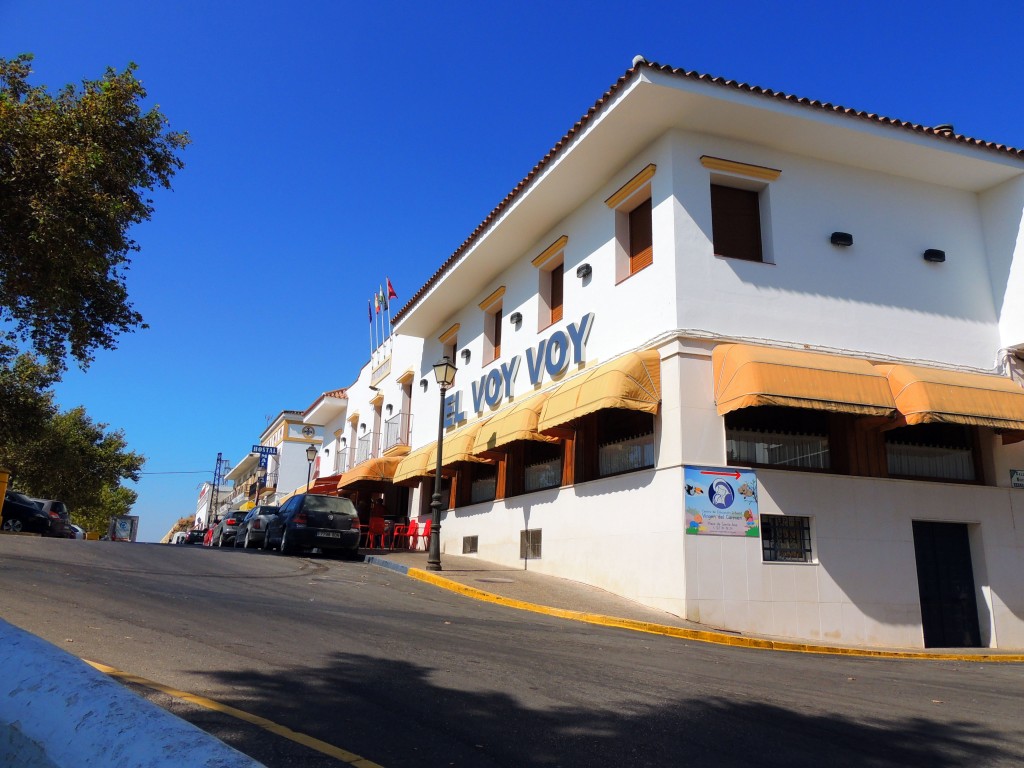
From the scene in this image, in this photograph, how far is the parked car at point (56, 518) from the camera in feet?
81.0

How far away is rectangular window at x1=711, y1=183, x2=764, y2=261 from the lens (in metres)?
13.8

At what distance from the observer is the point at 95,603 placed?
872 cm

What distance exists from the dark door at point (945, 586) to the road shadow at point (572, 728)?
7557mm

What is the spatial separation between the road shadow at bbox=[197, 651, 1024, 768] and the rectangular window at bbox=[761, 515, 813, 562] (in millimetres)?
5950

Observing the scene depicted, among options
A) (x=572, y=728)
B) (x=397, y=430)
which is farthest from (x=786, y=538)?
(x=397, y=430)

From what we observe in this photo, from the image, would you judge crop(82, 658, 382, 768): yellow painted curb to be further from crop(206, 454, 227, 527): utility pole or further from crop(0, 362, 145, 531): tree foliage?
crop(206, 454, 227, 527): utility pole

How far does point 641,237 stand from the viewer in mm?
14820

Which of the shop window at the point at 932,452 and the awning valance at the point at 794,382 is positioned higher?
the awning valance at the point at 794,382

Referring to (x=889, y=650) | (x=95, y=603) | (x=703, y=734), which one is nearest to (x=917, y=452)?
(x=889, y=650)

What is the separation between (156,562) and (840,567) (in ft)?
39.0

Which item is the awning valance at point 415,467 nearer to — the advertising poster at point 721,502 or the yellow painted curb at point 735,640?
the yellow painted curb at point 735,640

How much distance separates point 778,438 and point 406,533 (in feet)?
42.9

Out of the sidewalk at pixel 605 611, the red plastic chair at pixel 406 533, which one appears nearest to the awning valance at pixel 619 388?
the sidewalk at pixel 605 611

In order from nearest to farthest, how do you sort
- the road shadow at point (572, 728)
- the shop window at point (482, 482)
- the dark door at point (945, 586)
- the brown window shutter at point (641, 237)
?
1. the road shadow at point (572, 728)
2. the dark door at point (945, 586)
3. the brown window shutter at point (641, 237)
4. the shop window at point (482, 482)
